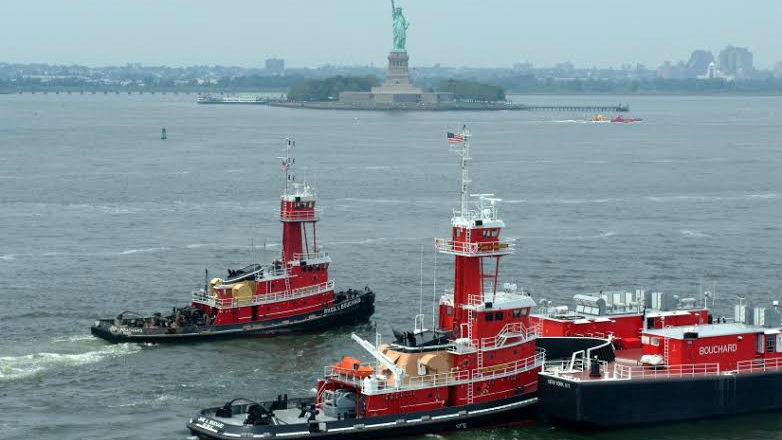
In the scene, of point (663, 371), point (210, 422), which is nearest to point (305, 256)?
point (210, 422)

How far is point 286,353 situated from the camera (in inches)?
2115

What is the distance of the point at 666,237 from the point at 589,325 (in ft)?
119

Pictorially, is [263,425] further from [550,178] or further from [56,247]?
[550,178]

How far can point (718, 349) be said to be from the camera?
43781mm

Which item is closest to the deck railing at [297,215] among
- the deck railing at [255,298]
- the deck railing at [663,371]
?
the deck railing at [255,298]

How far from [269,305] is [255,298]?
2.67 feet

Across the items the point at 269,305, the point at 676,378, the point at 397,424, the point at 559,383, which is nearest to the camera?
the point at 397,424

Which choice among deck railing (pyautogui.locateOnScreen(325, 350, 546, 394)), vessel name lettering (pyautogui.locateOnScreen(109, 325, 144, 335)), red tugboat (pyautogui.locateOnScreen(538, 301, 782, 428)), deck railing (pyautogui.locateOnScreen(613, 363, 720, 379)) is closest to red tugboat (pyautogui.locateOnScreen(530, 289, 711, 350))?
red tugboat (pyautogui.locateOnScreen(538, 301, 782, 428))

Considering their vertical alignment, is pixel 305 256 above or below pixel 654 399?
above

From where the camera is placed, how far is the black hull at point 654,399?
41.4m

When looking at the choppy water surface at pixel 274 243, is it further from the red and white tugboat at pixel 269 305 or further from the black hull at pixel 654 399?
the red and white tugboat at pixel 269 305

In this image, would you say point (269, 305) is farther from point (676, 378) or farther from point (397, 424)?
point (676, 378)

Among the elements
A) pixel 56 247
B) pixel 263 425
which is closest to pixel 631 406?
pixel 263 425

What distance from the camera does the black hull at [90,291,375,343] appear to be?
179 feet
